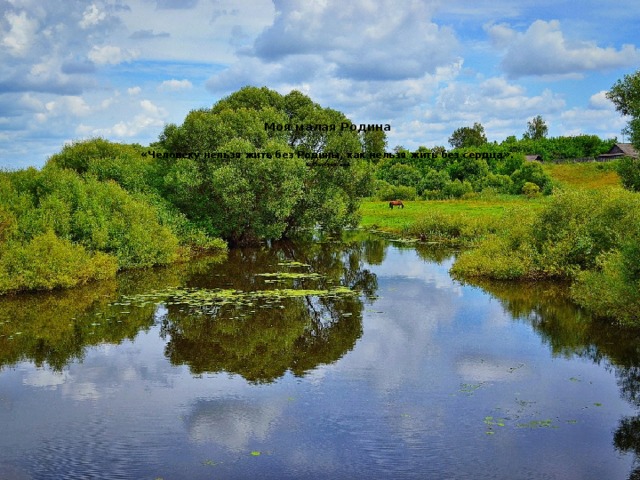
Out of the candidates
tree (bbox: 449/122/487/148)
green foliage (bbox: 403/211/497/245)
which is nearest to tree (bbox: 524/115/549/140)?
tree (bbox: 449/122/487/148)

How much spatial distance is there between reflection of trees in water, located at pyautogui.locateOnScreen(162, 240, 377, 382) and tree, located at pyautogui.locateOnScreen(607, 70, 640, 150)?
1414cm

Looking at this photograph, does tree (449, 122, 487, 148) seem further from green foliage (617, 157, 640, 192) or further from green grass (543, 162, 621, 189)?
green foliage (617, 157, 640, 192)

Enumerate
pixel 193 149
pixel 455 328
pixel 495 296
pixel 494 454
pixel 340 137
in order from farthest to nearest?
pixel 340 137, pixel 193 149, pixel 495 296, pixel 455 328, pixel 494 454

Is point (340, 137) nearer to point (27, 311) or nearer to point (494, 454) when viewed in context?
point (27, 311)

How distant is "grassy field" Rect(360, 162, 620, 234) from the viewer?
180 ft

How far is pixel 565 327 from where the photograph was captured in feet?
69.2

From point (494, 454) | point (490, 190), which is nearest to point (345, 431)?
point (494, 454)

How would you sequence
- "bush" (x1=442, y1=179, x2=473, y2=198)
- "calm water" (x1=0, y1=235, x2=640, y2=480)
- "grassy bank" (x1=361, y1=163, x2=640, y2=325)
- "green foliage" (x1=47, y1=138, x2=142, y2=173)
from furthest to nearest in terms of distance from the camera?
"bush" (x1=442, y1=179, x2=473, y2=198) → "green foliage" (x1=47, y1=138, x2=142, y2=173) → "grassy bank" (x1=361, y1=163, x2=640, y2=325) → "calm water" (x1=0, y1=235, x2=640, y2=480)

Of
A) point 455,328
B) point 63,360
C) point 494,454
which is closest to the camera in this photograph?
point 494,454

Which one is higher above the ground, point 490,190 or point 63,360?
point 490,190

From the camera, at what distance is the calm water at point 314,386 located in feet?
37.5

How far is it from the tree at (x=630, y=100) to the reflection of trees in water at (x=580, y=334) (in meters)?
8.41

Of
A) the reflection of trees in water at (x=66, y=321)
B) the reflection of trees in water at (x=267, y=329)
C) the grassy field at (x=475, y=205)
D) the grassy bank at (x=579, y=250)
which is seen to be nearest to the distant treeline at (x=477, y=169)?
the grassy field at (x=475, y=205)

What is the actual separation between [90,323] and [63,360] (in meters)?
4.05
